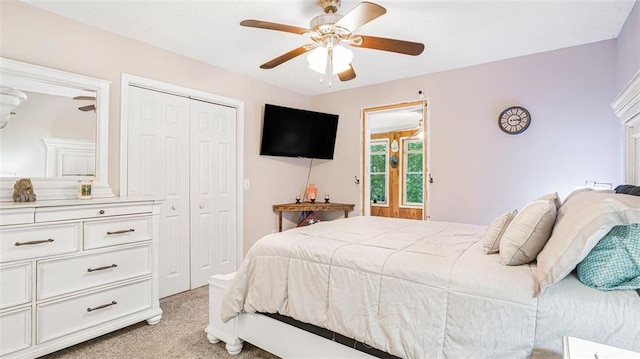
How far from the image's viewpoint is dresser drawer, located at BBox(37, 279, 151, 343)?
1.89 m

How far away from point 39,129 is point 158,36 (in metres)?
1.16

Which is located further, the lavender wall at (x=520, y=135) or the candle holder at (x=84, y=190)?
the lavender wall at (x=520, y=135)

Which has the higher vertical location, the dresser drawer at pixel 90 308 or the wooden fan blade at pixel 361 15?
the wooden fan blade at pixel 361 15

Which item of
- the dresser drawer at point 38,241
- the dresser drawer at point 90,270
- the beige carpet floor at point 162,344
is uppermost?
the dresser drawer at point 38,241

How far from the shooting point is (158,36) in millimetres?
2686

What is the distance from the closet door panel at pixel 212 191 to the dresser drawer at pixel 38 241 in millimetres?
1267


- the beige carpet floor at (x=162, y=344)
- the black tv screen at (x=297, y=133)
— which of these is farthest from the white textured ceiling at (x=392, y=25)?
the beige carpet floor at (x=162, y=344)

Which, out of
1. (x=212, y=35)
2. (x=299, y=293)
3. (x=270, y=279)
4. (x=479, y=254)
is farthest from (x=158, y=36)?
(x=479, y=254)

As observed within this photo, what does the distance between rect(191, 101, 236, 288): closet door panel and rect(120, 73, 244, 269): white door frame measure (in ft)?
0.20

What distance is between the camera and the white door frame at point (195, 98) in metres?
2.68

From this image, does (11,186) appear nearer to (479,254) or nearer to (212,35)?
(212,35)

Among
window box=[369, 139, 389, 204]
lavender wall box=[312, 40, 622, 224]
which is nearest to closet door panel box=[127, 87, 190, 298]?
lavender wall box=[312, 40, 622, 224]

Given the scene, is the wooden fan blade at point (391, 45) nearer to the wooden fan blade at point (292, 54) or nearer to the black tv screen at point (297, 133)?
the wooden fan blade at point (292, 54)

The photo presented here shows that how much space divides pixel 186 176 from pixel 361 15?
2288mm
